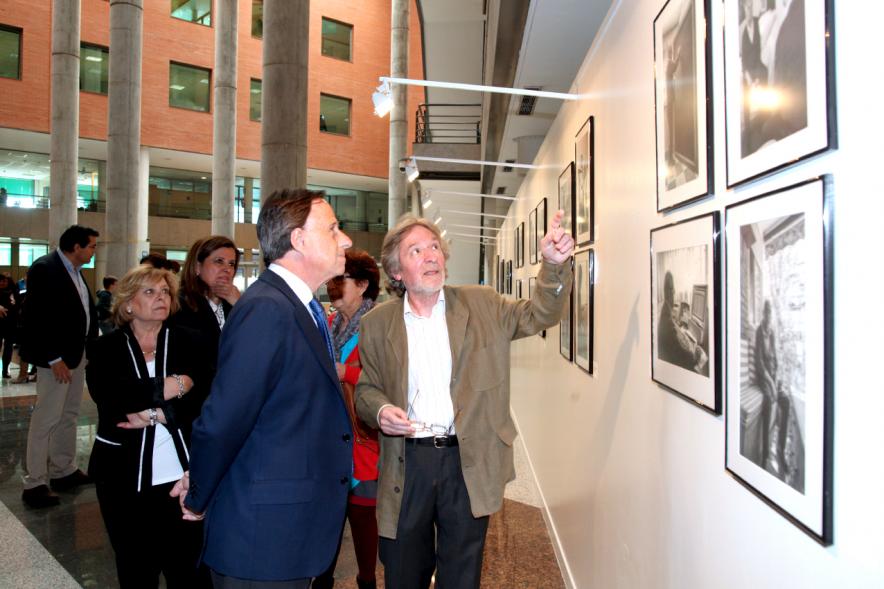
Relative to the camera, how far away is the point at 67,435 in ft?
17.5

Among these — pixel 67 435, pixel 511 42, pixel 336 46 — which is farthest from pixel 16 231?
pixel 511 42

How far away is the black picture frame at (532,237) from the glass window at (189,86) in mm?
20522

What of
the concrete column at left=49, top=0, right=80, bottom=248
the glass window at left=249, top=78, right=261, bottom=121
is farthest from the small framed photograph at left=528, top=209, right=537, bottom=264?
the glass window at left=249, top=78, right=261, bottom=121

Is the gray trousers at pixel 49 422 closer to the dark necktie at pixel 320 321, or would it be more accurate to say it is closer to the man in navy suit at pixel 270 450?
the man in navy suit at pixel 270 450

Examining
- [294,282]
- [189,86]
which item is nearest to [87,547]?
[294,282]

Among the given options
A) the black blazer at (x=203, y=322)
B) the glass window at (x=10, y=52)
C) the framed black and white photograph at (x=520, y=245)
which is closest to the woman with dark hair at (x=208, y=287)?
the black blazer at (x=203, y=322)

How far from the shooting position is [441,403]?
2.56 m

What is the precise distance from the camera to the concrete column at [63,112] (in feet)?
47.3

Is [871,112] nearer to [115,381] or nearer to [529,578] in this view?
[115,381]

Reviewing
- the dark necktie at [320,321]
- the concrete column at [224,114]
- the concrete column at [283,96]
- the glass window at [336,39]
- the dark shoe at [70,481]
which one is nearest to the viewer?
the dark necktie at [320,321]

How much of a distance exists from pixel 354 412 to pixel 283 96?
4.92 m

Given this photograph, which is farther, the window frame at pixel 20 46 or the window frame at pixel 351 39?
the window frame at pixel 351 39

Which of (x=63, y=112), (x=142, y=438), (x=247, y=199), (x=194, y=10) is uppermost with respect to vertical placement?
(x=194, y=10)

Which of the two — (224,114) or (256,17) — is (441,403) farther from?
(256,17)
